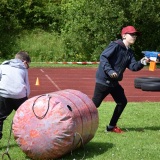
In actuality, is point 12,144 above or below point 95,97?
below

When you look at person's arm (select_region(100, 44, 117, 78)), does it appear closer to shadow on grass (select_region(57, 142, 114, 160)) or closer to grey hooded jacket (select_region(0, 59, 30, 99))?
shadow on grass (select_region(57, 142, 114, 160))

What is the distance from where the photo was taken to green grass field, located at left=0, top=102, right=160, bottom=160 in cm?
724

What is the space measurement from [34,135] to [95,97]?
250 cm

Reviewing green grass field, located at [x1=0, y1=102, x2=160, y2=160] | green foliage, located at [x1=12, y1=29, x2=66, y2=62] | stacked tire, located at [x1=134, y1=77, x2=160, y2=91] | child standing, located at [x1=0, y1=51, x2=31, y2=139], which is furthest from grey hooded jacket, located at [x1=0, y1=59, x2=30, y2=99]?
green foliage, located at [x1=12, y1=29, x2=66, y2=62]

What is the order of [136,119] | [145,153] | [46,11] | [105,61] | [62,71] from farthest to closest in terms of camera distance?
[46,11] < [62,71] < [136,119] < [105,61] < [145,153]

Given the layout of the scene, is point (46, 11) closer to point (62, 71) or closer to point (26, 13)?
point (26, 13)

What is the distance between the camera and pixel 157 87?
911cm

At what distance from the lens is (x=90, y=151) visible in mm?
7582

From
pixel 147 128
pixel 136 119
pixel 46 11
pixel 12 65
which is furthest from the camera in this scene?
pixel 46 11

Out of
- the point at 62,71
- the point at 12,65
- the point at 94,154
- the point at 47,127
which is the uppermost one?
the point at 12,65

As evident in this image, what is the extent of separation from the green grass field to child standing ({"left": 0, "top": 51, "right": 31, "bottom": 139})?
2.32 feet

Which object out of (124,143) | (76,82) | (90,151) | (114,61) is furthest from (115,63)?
(76,82)

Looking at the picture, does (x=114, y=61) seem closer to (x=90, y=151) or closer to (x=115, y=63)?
(x=115, y=63)

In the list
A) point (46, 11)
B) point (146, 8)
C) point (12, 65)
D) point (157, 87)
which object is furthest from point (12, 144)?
point (46, 11)
